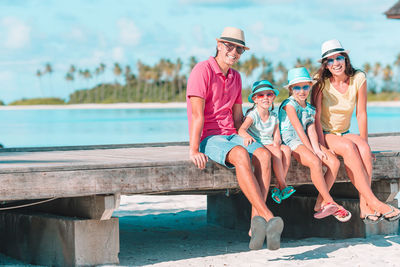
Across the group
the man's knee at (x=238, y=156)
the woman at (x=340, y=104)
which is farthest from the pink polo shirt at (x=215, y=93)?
the woman at (x=340, y=104)

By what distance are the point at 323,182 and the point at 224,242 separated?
2.02 meters

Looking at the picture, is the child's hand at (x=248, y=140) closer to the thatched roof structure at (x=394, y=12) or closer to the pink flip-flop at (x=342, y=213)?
the pink flip-flop at (x=342, y=213)

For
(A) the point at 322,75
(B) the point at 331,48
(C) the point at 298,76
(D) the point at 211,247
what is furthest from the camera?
(D) the point at 211,247

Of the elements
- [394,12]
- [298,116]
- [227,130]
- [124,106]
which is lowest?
[124,106]

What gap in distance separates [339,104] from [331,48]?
1.80ft

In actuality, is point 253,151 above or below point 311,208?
above

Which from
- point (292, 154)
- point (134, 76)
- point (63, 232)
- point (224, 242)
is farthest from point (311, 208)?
point (134, 76)

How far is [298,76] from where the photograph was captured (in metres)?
6.11

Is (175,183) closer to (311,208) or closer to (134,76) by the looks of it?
(311,208)

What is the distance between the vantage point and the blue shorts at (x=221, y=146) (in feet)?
18.4

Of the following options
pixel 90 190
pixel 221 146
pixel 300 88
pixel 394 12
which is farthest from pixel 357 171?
pixel 394 12

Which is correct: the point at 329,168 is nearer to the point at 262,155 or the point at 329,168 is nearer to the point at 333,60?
the point at 262,155

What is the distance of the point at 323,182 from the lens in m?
5.82

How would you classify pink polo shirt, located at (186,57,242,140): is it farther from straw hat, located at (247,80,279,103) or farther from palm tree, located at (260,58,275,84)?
palm tree, located at (260,58,275,84)
